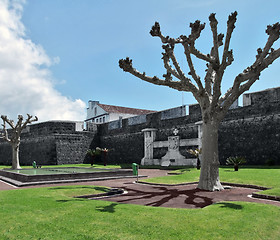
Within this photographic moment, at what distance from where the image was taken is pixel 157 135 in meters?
26.4

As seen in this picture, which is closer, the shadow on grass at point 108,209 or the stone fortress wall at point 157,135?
the shadow on grass at point 108,209

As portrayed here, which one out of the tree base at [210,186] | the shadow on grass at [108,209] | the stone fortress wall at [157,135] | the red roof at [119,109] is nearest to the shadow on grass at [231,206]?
the shadow on grass at [108,209]

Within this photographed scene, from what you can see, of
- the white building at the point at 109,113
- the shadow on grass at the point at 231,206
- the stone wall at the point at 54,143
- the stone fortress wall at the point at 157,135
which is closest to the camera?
the shadow on grass at the point at 231,206

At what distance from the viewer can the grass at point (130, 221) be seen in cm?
443

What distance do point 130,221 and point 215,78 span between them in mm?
6439

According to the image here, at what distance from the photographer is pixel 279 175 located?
38.2ft

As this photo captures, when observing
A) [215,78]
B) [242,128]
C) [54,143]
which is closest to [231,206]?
[215,78]

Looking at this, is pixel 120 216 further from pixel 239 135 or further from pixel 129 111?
pixel 129 111

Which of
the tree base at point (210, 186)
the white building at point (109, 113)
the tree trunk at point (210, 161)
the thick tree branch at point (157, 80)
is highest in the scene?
the white building at point (109, 113)

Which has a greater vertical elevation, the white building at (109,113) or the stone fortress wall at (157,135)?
the white building at (109,113)

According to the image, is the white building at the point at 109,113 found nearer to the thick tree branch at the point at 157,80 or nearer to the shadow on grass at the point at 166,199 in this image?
the thick tree branch at the point at 157,80

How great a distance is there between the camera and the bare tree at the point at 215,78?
358 inches

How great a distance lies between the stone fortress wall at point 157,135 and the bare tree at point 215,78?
9.11 meters

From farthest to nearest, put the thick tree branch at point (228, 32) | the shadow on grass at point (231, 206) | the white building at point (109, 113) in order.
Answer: the white building at point (109, 113) → the thick tree branch at point (228, 32) → the shadow on grass at point (231, 206)
